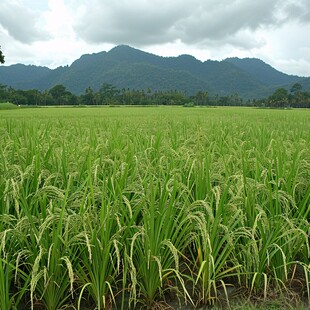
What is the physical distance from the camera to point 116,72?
15838 cm

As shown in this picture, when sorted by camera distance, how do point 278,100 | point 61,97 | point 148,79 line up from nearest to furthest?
1. point 278,100
2. point 61,97
3. point 148,79

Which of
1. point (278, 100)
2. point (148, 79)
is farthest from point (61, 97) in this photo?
point (148, 79)

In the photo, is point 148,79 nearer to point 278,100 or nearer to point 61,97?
point 61,97

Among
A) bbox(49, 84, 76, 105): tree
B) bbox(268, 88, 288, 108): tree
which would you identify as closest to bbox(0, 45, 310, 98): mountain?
bbox(268, 88, 288, 108): tree

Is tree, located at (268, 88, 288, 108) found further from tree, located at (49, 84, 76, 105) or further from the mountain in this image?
tree, located at (49, 84, 76, 105)

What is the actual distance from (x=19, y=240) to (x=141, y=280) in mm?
744

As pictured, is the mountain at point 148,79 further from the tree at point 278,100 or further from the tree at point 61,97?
the tree at point 61,97

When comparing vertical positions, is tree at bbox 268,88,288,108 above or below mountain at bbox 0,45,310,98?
below

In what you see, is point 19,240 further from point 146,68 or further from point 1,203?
point 146,68

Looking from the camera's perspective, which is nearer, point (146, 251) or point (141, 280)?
point (146, 251)

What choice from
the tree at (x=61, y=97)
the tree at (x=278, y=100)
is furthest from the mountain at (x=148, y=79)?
the tree at (x=61, y=97)

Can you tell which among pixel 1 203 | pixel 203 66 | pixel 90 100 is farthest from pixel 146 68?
pixel 1 203

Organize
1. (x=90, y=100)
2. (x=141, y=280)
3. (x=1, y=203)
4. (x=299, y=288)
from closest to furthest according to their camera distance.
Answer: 1. (x=141, y=280)
2. (x=299, y=288)
3. (x=1, y=203)
4. (x=90, y=100)

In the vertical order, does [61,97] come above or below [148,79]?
below
